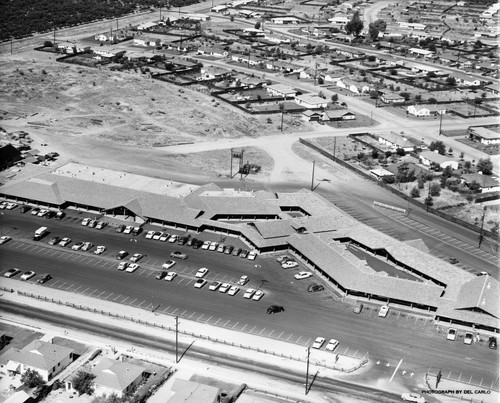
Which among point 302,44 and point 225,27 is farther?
point 225,27

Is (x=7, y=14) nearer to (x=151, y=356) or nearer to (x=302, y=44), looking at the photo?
(x=302, y=44)

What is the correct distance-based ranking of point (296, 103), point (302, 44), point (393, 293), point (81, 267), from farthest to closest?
1. point (302, 44)
2. point (296, 103)
3. point (81, 267)
4. point (393, 293)

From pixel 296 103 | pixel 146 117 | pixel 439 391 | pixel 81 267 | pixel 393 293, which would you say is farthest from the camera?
pixel 296 103

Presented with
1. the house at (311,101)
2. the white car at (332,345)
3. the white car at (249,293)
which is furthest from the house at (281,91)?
the white car at (332,345)

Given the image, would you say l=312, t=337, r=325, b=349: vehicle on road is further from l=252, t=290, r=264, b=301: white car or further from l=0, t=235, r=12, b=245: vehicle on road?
l=0, t=235, r=12, b=245: vehicle on road

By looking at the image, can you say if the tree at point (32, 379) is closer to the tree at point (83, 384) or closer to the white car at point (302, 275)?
the tree at point (83, 384)

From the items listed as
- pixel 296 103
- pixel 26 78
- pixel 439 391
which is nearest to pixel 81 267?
pixel 439 391

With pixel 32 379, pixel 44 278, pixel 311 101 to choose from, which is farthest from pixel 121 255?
pixel 311 101

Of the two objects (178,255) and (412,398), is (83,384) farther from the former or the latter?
(178,255)
